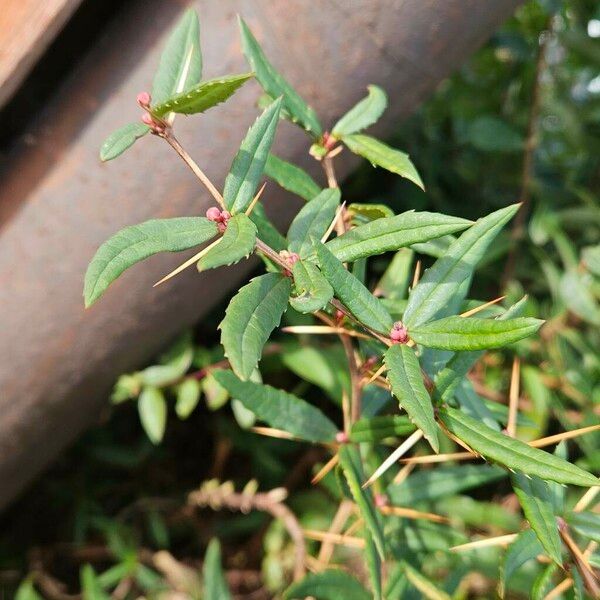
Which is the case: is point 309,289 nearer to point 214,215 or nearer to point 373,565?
point 214,215

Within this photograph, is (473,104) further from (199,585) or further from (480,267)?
(199,585)

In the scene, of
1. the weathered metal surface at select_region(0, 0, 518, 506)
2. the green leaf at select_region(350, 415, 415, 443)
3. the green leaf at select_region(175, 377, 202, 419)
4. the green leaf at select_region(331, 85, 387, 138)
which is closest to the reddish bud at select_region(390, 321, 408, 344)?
the green leaf at select_region(350, 415, 415, 443)

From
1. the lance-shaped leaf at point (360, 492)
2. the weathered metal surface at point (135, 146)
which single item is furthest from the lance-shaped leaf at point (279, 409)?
the weathered metal surface at point (135, 146)

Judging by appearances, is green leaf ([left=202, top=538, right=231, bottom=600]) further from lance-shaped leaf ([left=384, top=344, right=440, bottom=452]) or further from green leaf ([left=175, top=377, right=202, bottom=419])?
lance-shaped leaf ([left=384, top=344, right=440, bottom=452])

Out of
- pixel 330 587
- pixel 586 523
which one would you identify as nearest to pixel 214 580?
pixel 330 587

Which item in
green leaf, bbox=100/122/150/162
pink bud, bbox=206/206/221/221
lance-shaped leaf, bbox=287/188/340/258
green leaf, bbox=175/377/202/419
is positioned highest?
green leaf, bbox=100/122/150/162

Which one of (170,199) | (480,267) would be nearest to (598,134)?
(480,267)
